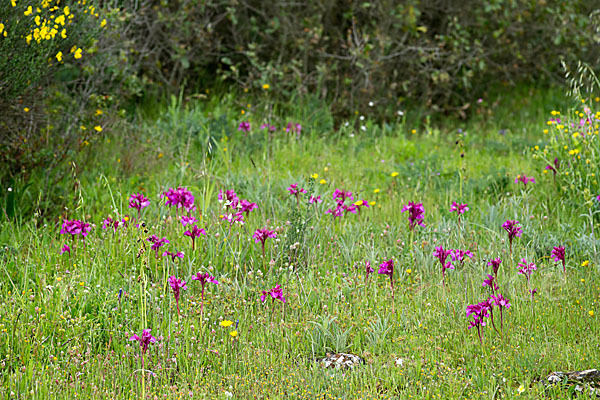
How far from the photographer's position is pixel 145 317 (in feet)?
10.7

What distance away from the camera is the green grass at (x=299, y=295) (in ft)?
9.71

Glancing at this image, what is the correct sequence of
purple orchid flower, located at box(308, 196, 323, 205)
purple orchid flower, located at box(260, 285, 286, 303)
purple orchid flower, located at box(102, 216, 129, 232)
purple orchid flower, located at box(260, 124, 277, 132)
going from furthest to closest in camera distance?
purple orchid flower, located at box(260, 124, 277, 132), purple orchid flower, located at box(308, 196, 323, 205), purple orchid flower, located at box(102, 216, 129, 232), purple orchid flower, located at box(260, 285, 286, 303)

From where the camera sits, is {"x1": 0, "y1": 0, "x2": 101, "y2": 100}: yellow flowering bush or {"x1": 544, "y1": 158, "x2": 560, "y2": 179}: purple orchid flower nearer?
{"x1": 0, "y1": 0, "x2": 101, "y2": 100}: yellow flowering bush

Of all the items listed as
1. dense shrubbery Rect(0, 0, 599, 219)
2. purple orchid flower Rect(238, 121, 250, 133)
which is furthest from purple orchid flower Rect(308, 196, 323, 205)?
dense shrubbery Rect(0, 0, 599, 219)

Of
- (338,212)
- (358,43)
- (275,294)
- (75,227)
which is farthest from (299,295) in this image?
(358,43)

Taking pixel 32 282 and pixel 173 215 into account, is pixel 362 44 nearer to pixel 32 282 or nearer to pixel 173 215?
pixel 173 215

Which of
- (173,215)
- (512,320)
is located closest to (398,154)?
(173,215)

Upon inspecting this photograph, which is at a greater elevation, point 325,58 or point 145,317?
point 325,58

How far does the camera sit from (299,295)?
3.66m

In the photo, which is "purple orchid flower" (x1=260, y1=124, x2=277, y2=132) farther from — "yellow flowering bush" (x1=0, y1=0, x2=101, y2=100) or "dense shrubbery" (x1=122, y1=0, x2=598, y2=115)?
"yellow flowering bush" (x1=0, y1=0, x2=101, y2=100)

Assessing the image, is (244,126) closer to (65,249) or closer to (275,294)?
(65,249)

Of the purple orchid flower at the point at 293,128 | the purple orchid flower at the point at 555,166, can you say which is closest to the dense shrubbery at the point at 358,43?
the purple orchid flower at the point at 293,128

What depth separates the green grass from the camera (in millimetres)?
2959

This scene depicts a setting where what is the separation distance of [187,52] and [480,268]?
4863 millimetres
